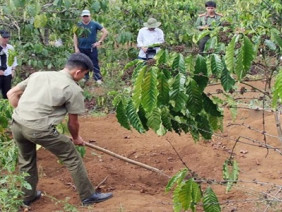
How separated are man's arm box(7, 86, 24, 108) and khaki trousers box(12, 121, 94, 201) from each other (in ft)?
0.66

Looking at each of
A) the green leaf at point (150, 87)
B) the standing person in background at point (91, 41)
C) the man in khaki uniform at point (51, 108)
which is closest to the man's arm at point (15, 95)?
the man in khaki uniform at point (51, 108)

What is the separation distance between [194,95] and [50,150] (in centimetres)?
209

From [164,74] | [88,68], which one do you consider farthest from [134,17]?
[164,74]

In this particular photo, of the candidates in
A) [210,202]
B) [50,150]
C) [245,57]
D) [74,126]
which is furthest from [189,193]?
[50,150]

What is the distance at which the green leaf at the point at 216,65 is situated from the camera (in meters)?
2.56

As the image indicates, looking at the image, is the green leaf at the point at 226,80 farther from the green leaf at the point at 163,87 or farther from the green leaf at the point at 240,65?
the green leaf at the point at 163,87

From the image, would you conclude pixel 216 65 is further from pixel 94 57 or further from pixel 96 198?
pixel 94 57

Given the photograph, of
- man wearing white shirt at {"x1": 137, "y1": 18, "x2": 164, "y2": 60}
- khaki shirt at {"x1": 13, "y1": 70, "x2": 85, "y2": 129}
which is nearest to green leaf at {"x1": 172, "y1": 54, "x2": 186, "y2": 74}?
khaki shirt at {"x1": 13, "y1": 70, "x2": 85, "y2": 129}

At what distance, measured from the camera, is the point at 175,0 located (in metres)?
11.1

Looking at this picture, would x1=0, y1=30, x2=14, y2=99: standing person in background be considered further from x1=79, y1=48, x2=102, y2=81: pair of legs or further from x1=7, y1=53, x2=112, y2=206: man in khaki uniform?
x1=7, y1=53, x2=112, y2=206: man in khaki uniform

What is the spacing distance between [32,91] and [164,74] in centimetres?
198

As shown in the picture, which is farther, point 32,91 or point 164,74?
point 32,91

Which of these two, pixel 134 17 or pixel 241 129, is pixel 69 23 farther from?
pixel 241 129

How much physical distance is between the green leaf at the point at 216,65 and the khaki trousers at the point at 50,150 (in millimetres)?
1984
